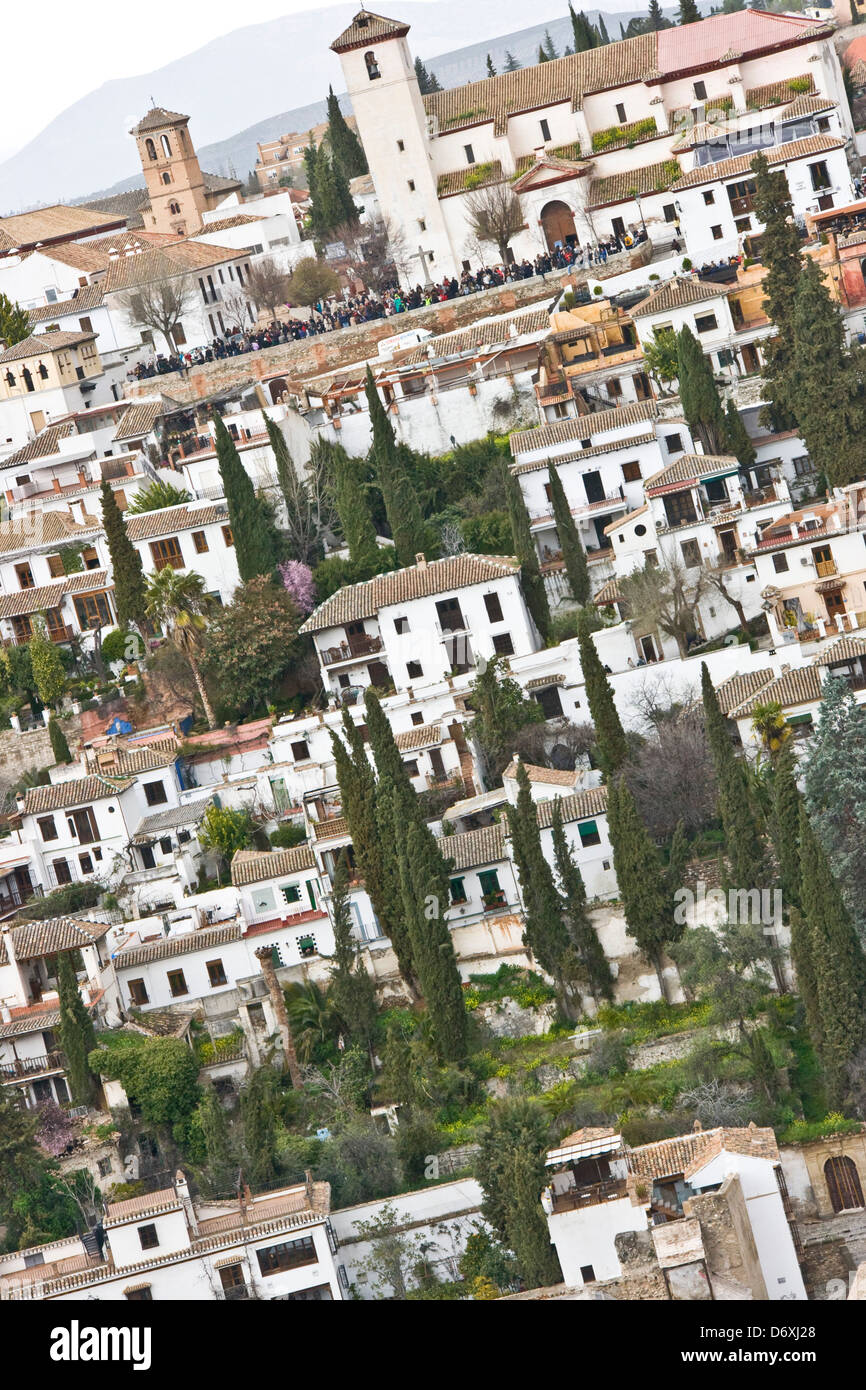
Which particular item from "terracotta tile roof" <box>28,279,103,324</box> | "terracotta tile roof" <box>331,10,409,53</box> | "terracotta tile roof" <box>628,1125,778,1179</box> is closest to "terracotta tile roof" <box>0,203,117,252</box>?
"terracotta tile roof" <box>28,279,103,324</box>

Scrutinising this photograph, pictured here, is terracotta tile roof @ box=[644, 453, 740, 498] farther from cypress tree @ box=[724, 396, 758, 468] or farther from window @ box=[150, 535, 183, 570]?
window @ box=[150, 535, 183, 570]

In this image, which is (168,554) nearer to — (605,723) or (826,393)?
(605,723)

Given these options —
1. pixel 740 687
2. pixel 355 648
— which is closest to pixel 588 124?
pixel 355 648

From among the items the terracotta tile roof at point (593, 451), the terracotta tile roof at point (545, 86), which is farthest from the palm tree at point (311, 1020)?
the terracotta tile roof at point (545, 86)

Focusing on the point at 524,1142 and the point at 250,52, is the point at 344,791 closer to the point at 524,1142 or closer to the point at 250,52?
the point at 524,1142

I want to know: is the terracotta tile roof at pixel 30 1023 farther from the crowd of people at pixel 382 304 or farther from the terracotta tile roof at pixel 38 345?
the terracotta tile roof at pixel 38 345
